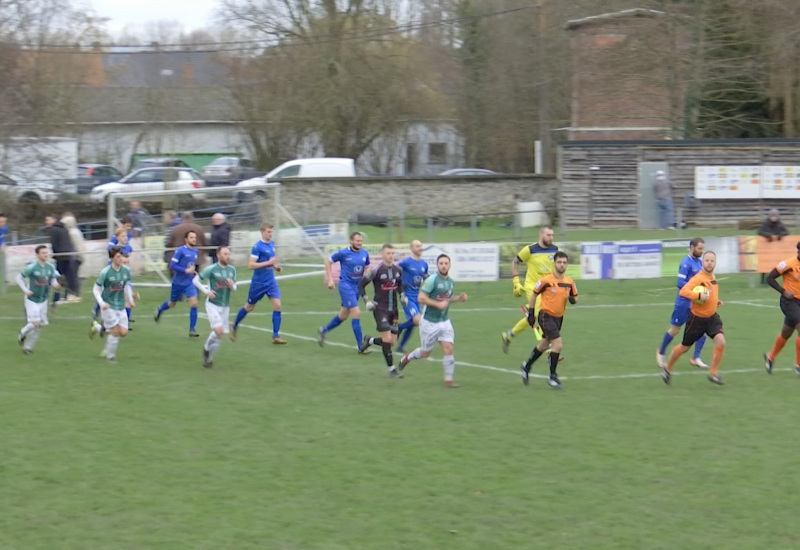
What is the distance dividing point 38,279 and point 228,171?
33732 mm

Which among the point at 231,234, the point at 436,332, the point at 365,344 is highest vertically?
the point at 231,234

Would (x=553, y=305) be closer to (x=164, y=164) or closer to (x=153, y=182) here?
(x=153, y=182)

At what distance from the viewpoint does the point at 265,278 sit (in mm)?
18062

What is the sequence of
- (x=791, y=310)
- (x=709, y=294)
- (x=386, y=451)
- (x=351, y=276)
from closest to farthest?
(x=386, y=451), (x=709, y=294), (x=791, y=310), (x=351, y=276)

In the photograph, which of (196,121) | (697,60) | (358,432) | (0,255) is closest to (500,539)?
(358,432)

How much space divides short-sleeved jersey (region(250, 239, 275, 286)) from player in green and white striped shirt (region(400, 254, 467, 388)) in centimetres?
469

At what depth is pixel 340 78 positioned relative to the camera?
47.9m

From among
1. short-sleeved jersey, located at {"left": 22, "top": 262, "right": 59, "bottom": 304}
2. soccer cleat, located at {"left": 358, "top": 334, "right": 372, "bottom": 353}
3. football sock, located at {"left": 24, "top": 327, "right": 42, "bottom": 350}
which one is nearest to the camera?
short-sleeved jersey, located at {"left": 22, "top": 262, "right": 59, "bottom": 304}

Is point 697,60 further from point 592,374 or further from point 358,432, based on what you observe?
point 358,432

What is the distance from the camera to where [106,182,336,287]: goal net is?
25812mm

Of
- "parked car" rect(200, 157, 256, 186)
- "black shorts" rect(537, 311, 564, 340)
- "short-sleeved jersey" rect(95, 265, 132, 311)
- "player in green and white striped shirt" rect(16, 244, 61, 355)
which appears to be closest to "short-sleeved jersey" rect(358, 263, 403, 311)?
"black shorts" rect(537, 311, 564, 340)

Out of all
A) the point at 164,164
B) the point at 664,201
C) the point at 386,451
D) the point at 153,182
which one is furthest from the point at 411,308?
the point at 164,164

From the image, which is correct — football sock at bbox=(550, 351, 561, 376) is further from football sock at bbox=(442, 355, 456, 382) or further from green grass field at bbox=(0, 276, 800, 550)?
football sock at bbox=(442, 355, 456, 382)

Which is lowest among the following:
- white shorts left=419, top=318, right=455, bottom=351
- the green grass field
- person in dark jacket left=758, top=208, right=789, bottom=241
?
the green grass field
